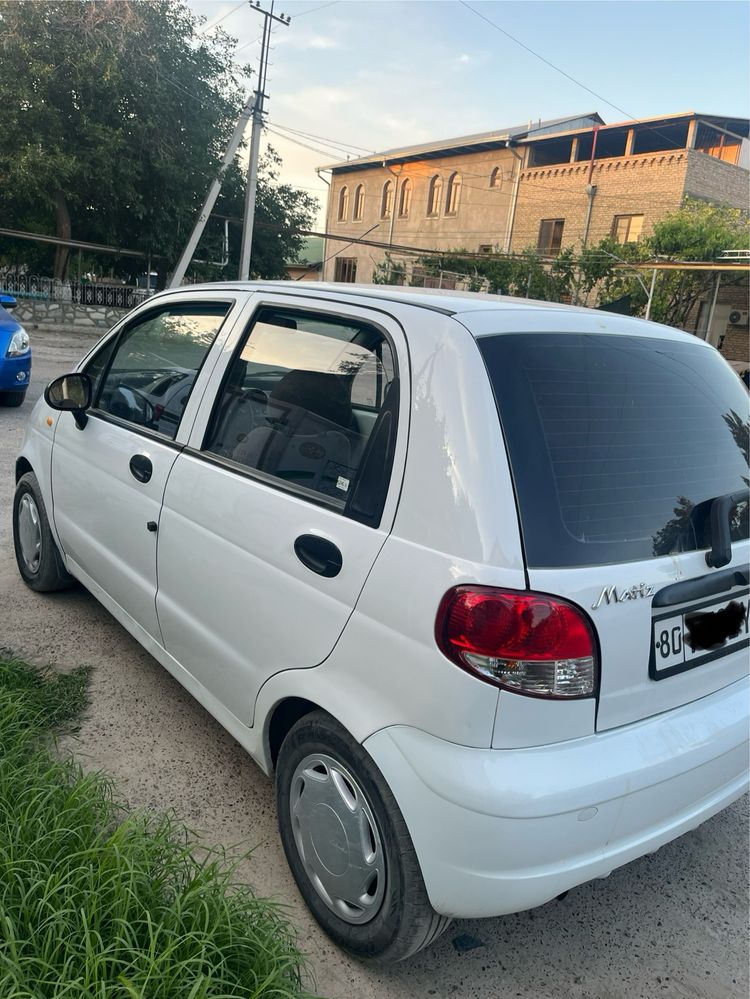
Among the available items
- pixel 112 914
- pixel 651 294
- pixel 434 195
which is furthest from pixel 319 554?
pixel 434 195

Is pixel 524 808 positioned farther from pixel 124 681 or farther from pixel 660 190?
pixel 660 190

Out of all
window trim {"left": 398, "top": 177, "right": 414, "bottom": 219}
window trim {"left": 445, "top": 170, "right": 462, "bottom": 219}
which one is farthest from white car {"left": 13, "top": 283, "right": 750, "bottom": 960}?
window trim {"left": 398, "top": 177, "right": 414, "bottom": 219}

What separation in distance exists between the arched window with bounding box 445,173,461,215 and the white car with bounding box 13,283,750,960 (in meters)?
42.2

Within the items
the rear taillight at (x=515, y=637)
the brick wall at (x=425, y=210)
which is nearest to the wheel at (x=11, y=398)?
the rear taillight at (x=515, y=637)

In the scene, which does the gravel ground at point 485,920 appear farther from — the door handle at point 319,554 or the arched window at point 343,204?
the arched window at point 343,204

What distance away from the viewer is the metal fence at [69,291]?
20.7 m

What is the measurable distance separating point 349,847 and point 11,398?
923 centimetres

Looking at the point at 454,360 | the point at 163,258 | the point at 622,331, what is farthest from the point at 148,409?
the point at 163,258

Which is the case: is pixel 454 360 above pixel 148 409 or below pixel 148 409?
above

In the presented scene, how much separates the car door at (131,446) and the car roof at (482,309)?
0.55 m

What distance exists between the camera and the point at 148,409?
320cm

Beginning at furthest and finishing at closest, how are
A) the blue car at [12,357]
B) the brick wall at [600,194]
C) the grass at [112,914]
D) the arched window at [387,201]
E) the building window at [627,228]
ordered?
the arched window at [387,201] < the building window at [627,228] < the brick wall at [600,194] < the blue car at [12,357] < the grass at [112,914]

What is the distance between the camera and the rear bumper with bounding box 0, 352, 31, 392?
923 cm

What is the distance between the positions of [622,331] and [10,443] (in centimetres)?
699
